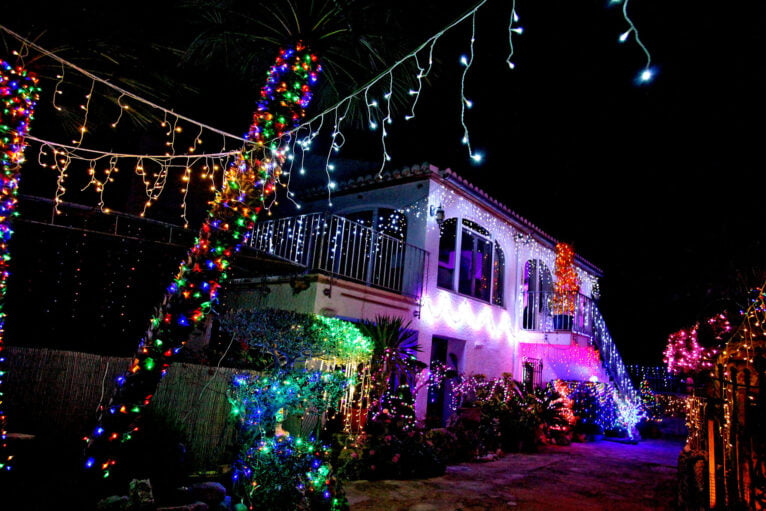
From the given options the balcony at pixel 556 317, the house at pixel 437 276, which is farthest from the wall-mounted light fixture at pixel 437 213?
the balcony at pixel 556 317

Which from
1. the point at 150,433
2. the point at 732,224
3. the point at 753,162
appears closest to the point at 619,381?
the point at 732,224

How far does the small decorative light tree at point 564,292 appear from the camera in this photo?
13149 millimetres

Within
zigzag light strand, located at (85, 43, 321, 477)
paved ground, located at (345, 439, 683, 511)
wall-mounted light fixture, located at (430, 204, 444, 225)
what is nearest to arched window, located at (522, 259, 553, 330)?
paved ground, located at (345, 439, 683, 511)

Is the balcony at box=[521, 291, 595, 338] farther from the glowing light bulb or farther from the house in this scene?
the glowing light bulb

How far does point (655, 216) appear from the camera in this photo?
16156 millimetres

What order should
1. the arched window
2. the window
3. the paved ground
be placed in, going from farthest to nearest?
the arched window → the window → the paved ground

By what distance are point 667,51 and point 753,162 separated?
696cm

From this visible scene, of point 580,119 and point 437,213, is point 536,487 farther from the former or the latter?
point 580,119

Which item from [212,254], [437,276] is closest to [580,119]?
[437,276]

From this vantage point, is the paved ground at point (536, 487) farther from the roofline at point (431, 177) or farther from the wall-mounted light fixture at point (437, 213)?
the roofline at point (431, 177)

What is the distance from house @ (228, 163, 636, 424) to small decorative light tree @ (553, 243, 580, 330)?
0.04 meters

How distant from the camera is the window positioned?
11.7 metres

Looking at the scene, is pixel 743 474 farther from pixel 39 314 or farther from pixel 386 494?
pixel 39 314

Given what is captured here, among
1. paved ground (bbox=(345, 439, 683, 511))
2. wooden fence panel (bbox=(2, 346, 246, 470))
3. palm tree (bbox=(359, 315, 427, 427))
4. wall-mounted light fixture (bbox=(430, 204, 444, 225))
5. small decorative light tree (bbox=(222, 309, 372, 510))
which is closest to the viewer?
small decorative light tree (bbox=(222, 309, 372, 510))
